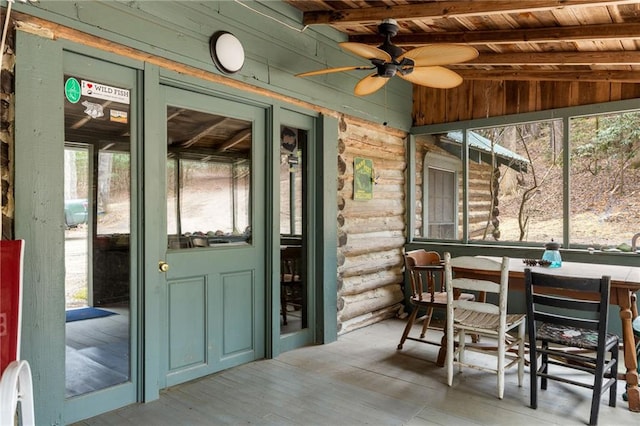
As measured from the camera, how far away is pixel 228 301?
3678 mm

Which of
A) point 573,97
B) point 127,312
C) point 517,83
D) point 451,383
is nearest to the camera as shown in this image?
point 127,312

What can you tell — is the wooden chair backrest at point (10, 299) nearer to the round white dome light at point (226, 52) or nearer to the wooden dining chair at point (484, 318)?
the round white dome light at point (226, 52)

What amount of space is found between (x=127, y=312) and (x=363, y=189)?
2.89 meters

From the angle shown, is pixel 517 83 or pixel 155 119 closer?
pixel 155 119

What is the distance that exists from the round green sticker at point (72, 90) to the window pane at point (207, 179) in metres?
0.67

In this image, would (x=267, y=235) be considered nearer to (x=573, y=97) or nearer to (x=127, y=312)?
(x=127, y=312)

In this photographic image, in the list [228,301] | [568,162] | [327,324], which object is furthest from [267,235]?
[568,162]

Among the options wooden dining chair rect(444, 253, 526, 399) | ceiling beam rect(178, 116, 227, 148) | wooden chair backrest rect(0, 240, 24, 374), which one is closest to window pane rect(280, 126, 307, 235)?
ceiling beam rect(178, 116, 227, 148)

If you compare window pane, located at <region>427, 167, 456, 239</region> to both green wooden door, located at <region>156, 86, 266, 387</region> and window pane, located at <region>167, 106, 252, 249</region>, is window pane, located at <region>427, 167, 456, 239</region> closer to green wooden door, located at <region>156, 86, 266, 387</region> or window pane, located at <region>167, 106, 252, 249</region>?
green wooden door, located at <region>156, 86, 266, 387</region>

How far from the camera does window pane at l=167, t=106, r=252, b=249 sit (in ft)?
10.9

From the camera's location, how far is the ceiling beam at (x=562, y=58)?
391cm

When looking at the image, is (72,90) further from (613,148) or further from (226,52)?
(613,148)

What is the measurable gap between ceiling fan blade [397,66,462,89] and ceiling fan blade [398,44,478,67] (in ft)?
0.43

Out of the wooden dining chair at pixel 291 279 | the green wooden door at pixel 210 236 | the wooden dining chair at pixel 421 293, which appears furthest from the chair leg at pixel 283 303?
the wooden dining chair at pixel 421 293
